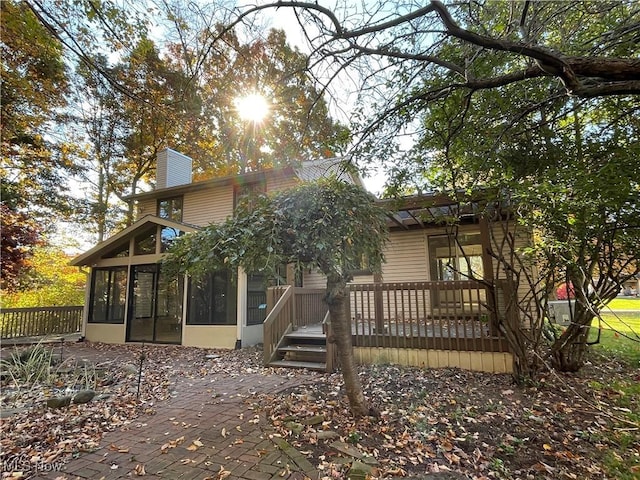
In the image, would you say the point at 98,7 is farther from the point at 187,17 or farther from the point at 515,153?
the point at 515,153

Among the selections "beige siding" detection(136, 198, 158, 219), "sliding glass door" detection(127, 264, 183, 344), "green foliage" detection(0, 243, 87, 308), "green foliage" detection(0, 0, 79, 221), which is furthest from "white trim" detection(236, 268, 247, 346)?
"green foliage" detection(0, 243, 87, 308)

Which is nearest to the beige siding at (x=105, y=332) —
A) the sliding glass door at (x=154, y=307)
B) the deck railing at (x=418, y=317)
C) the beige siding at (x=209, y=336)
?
the sliding glass door at (x=154, y=307)

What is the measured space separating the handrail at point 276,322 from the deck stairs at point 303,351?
0.37 ft

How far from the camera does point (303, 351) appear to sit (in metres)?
6.32

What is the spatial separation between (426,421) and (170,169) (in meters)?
12.5

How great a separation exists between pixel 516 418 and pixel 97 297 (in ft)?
40.2

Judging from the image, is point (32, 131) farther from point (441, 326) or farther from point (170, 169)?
point (441, 326)

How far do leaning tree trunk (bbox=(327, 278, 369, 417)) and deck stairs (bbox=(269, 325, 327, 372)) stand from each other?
2158 mm

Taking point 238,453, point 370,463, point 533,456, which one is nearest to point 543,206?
point 533,456

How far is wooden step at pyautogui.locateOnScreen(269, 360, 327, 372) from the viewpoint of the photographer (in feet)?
19.2

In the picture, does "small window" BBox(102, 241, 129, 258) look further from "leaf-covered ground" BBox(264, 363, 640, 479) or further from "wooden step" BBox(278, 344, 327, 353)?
"leaf-covered ground" BBox(264, 363, 640, 479)

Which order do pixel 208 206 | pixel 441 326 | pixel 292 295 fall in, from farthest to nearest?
1. pixel 208 206
2. pixel 292 295
3. pixel 441 326

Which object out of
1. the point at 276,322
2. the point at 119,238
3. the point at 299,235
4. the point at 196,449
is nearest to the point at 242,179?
the point at 119,238

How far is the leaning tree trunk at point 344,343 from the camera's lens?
3631mm
